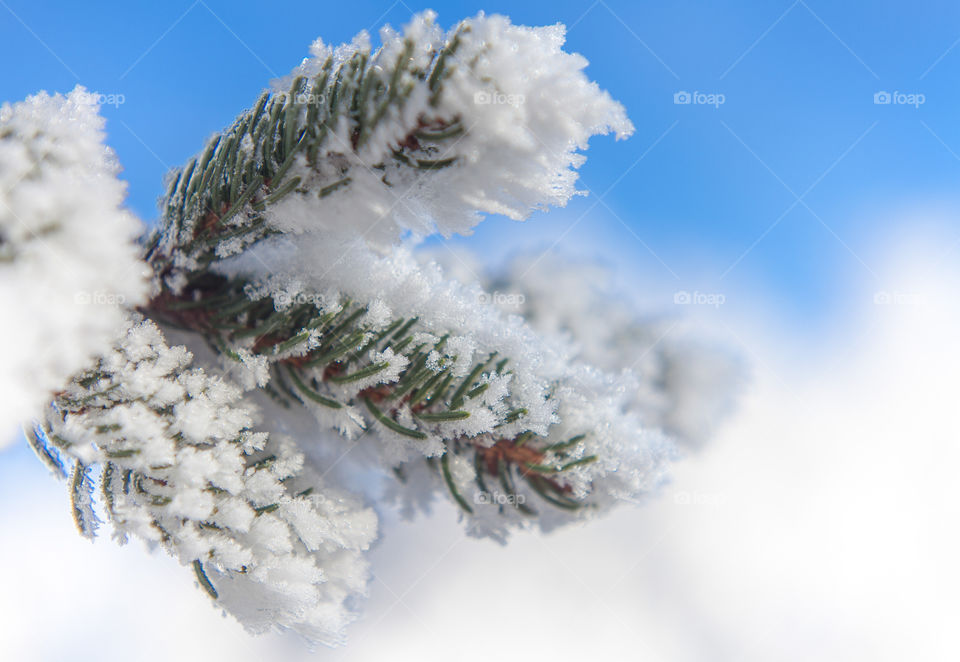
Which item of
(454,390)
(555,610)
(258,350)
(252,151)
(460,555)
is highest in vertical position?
(252,151)

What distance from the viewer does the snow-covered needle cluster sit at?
12.5 inches

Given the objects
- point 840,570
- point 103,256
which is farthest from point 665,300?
point 103,256

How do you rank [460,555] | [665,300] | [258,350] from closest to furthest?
[258,350], [460,555], [665,300]

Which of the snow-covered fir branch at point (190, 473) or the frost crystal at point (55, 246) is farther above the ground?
the frost crystal at point (55, 246)

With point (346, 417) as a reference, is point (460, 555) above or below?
below

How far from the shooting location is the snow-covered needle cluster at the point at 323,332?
1.04 ft

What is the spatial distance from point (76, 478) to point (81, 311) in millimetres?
150

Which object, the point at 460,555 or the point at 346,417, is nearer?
the point at 346,417

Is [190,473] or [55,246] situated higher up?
[55,246]

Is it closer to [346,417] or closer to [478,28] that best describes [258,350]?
[346,417]

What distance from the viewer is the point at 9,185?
301 mm

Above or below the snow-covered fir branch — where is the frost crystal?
above

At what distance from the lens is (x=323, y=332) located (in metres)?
0.39

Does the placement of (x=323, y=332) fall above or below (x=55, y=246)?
below
